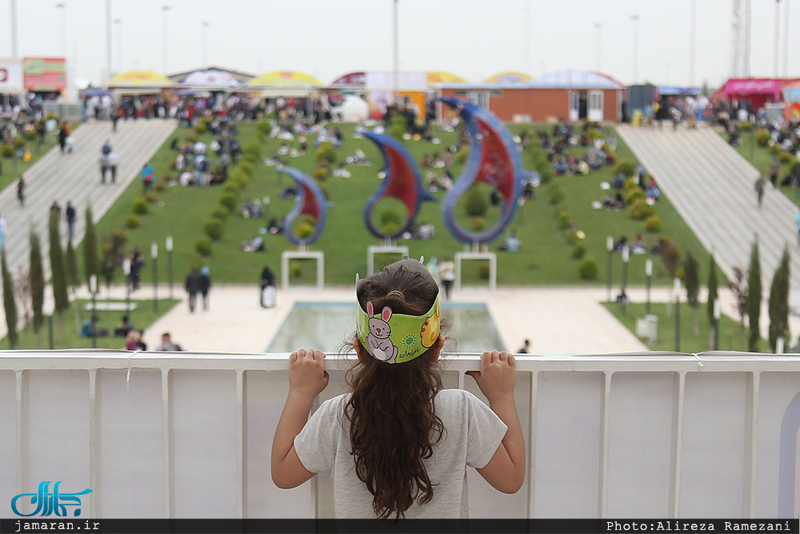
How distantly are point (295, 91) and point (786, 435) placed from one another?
4622 centimetres

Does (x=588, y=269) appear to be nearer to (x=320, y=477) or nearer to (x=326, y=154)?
(x=326, y=154)

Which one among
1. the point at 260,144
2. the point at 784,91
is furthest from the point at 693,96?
the point at 260,144

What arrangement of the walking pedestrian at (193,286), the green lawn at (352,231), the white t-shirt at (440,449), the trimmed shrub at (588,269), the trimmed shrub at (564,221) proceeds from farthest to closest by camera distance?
the trimmed shrub at (564,221) → the green lawn at (352,231) → the trimmed shrub at (588,269) → the walking pedestrian at (193,286) → the white t-shirt at (440,449)

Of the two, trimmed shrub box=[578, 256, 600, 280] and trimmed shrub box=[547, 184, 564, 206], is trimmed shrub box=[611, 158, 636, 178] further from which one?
trimmed shrub box=[578, 256, 600, 280]

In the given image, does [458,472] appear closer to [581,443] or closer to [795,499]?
[581,443]

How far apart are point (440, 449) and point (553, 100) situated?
45.1 m

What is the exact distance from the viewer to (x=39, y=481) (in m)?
2.94

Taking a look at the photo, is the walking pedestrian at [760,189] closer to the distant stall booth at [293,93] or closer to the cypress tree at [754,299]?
the cypress tree at [754,299]

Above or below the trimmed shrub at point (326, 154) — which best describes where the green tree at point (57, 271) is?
below

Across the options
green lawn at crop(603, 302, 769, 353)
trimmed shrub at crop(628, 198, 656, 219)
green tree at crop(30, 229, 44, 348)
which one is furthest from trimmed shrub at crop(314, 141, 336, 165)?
green tree at crop(30, 229, 44, 348)

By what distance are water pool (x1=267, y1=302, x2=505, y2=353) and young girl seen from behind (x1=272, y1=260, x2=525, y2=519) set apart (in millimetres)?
13507

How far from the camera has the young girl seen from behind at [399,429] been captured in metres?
2.36

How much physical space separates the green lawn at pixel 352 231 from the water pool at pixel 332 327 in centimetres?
262

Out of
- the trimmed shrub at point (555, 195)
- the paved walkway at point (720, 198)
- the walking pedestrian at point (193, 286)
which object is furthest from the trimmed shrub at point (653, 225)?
the walking pedestrian at point (193, 286)
